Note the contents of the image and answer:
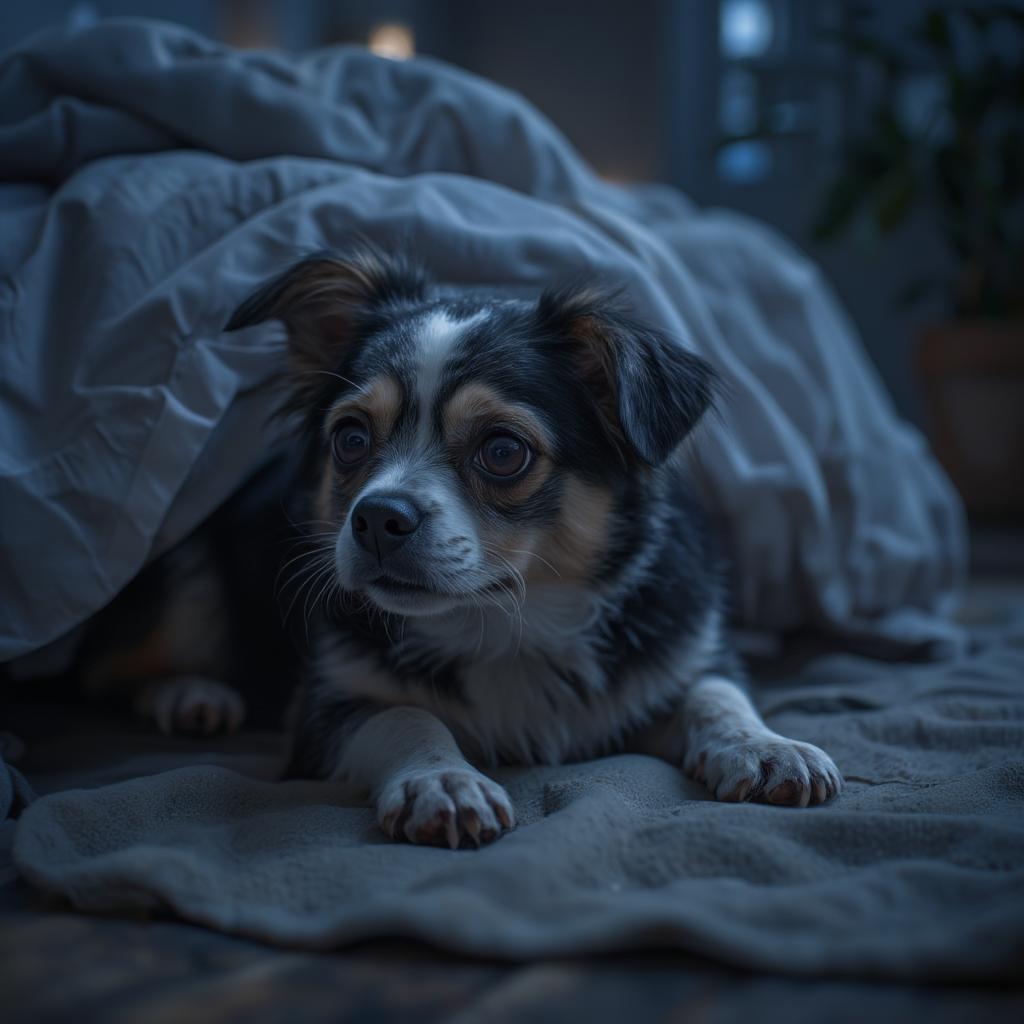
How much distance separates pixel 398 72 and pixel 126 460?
1.19 m

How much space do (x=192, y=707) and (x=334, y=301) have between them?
31.5 inches

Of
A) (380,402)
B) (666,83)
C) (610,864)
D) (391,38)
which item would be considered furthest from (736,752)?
(666,83)

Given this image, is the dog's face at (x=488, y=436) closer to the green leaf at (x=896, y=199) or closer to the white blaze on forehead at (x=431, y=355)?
the white blaze on forehead at (x=431, y=355)

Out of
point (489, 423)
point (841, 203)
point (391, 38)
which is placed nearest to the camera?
point (489, 423)

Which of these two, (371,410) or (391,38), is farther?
(391,38)

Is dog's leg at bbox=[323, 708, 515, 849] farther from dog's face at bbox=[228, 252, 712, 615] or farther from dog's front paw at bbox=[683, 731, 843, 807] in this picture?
dog's front paw at bbox=[683, 731, 843, 807]

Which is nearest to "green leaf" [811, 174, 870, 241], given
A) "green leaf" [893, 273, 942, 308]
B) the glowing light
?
"green leaf" [893, 273, 942, 308]

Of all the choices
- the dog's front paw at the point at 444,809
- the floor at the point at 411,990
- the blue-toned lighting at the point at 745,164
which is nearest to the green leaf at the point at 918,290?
the blue-toned lighting at the point at 745,164

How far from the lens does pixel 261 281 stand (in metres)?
1.74

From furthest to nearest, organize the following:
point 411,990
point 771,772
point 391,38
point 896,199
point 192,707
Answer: point 391,38
point 896,199
point 192,707
point 771,772
point 411,990

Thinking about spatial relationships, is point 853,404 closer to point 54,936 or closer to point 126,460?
point 126,460

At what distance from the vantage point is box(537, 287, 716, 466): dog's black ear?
150 cm

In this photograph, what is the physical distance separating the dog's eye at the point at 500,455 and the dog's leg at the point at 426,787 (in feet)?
1.31

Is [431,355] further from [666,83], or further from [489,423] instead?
[666,83]
